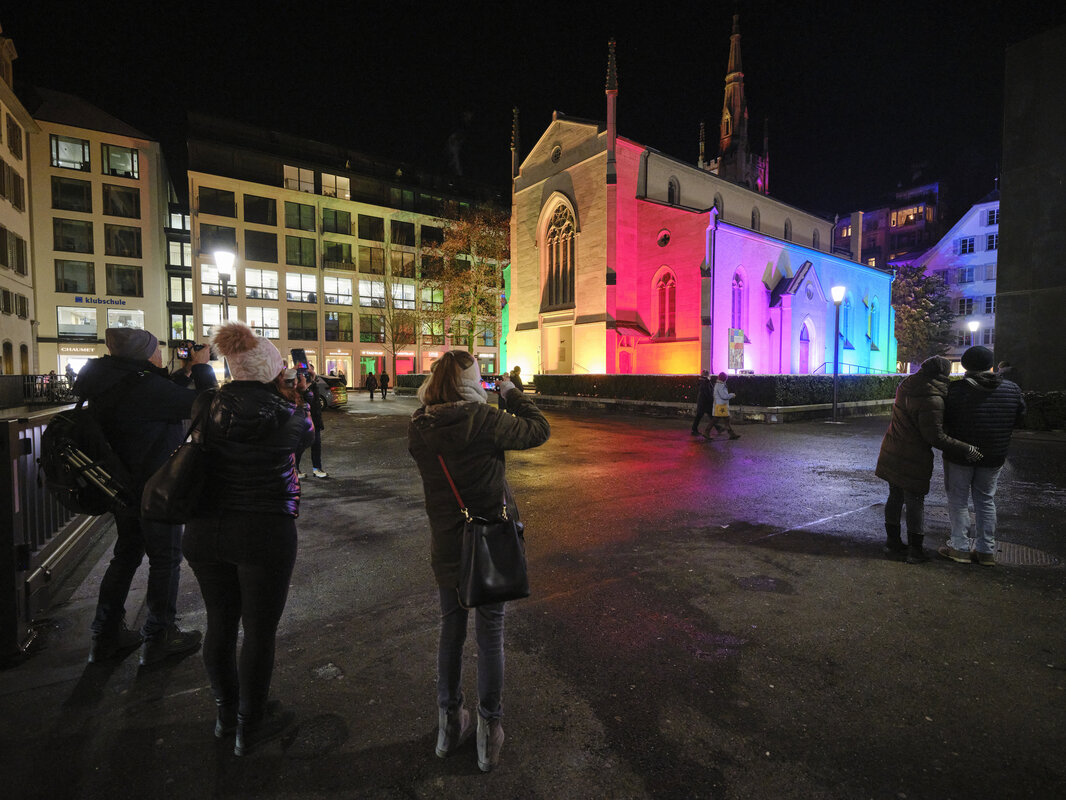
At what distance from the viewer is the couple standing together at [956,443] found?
15.0 feet

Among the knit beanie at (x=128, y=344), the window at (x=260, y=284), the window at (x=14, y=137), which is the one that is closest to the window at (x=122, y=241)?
the window at (x=260, y=284)

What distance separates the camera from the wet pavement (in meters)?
2.30

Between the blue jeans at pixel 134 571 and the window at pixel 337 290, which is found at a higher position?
the window at pixel 337 290

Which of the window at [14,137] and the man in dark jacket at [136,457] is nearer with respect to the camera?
the man in dark jacket at [136,457]

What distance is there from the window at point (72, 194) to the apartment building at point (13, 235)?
754 cm

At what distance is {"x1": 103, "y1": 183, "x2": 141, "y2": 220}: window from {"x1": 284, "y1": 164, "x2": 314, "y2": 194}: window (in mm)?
11039

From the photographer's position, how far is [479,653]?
232cm

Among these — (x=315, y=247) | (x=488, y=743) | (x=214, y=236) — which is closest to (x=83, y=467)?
(x=488, y=743)

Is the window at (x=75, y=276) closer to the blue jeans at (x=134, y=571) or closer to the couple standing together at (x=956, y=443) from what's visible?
the blue jeans at (x=134, y=571)

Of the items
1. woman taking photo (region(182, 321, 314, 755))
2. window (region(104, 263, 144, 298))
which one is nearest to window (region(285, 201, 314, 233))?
window (region(104, 263, 144, 298))

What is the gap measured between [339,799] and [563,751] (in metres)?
1.00

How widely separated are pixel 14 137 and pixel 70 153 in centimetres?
1116

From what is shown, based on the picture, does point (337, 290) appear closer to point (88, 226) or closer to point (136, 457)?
point (88, 226)

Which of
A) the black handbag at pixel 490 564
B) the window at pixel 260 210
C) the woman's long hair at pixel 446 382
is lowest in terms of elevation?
the black handbag at pixel 490 564
